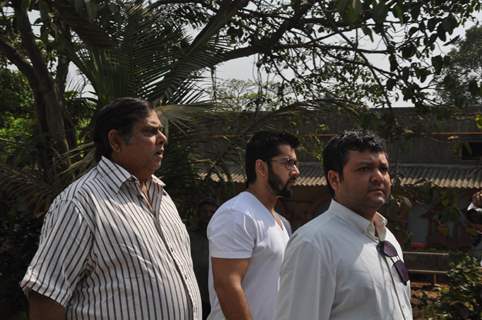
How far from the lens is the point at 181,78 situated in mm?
4781

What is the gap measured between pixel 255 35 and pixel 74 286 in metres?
5.70

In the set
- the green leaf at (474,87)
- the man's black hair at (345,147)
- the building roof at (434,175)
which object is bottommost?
the building roof at (434,175)

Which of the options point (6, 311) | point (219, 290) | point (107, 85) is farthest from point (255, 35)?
point (219, 290)

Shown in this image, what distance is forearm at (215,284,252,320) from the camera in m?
2.60

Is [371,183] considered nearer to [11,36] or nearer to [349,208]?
[349,208]

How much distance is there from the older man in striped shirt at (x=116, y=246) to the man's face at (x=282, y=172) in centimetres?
90

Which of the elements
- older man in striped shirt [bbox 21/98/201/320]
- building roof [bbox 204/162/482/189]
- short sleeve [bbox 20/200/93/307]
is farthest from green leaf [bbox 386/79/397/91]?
building roof [bbox 204/162/482/189]

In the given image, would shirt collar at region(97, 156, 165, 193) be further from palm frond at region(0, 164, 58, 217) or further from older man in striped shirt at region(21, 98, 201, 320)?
palm frond at region(0, 164, 58, 217)

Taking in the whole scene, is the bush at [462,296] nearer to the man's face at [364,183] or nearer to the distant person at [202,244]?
the distant person at [202,244]

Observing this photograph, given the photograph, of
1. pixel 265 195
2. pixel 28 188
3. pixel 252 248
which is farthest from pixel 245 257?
pixel 28 188

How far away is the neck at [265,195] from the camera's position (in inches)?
118

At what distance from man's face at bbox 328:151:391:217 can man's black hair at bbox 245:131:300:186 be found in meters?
1.06

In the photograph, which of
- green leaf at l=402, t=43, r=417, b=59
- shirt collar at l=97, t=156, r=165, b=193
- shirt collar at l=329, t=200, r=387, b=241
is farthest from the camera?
green leaf at l=402, t=43, r=417, b=59

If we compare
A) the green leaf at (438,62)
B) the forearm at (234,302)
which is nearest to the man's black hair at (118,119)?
the forearm at (234,302)
